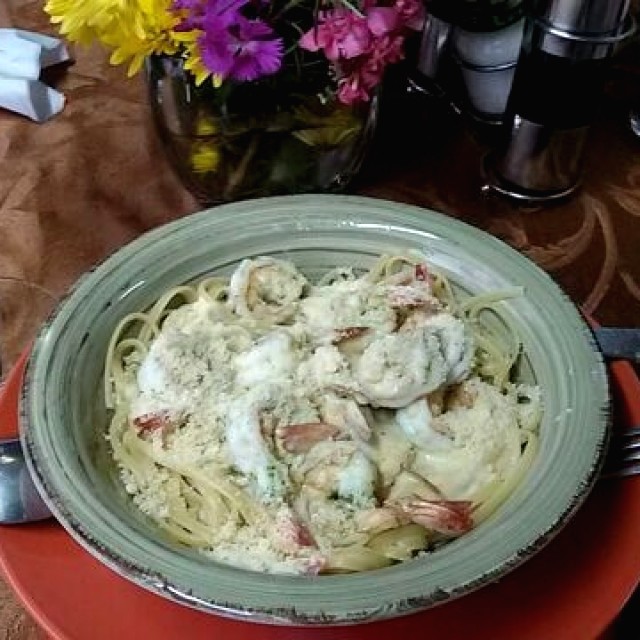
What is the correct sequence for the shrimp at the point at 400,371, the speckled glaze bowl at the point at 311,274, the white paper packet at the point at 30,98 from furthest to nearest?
the white paper packet at the point at 30,98 < the shrimp at the point at 400,371 < the speckled glaze bowl at the point at 311,274

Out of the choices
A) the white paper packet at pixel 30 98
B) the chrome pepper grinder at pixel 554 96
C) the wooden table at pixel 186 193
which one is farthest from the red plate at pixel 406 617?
the white paper packet at pixel 30 98

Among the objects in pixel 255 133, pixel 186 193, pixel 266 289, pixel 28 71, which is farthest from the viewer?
pixel 28 71

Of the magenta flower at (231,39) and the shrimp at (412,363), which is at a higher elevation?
the magenta flower at (231,39)

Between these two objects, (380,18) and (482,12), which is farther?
(482,12)

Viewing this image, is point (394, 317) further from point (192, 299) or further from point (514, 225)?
point (514, 225)

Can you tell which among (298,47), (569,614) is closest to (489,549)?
(569,614)

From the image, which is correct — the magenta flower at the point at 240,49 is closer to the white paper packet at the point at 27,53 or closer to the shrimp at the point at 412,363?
the shrimp at the point at 412,363

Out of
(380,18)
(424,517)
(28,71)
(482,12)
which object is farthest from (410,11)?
(28,71)

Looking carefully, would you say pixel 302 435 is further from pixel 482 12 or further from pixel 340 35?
pixel 482 12
